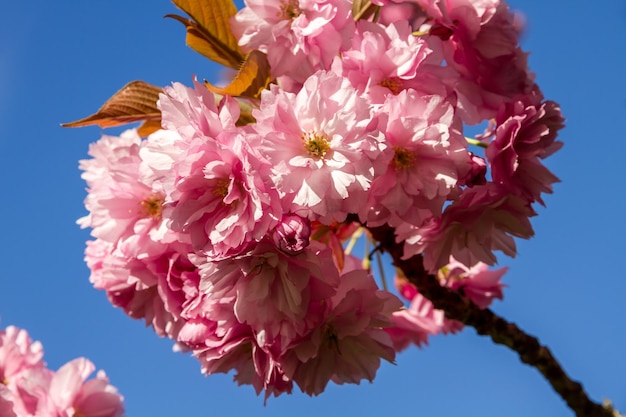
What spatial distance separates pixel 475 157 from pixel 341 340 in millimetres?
567

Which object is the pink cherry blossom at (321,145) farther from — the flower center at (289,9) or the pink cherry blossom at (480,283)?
the pink cherry blossom at (480,283)

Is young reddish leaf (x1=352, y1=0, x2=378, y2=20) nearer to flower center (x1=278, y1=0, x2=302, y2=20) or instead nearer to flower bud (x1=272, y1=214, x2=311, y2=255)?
flower center (x1=278, y1=0, x2=302, y2=20)

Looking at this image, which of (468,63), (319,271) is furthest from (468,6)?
(319,271)

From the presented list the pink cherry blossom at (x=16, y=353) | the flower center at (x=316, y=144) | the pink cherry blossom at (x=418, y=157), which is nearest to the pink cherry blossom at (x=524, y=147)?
the pink cherry blossom at (x=418, y=157)

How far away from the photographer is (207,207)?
1.45 metres

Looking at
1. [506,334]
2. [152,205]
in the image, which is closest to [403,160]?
[152,205]

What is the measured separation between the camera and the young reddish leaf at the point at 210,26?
186 cm

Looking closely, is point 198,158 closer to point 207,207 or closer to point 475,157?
point 207,207

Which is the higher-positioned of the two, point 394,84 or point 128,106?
point 394,84

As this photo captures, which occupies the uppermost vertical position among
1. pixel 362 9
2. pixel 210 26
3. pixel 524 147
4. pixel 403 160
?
pixel 362 9

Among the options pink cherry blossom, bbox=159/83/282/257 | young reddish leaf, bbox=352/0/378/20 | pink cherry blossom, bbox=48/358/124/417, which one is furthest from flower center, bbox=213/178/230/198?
pink cherry blossom, bbox=48/358/124/417

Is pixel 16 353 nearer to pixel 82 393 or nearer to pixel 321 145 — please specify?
pixel 82 393

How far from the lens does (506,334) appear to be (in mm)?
2412

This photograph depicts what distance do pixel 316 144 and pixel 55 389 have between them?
1359mm
